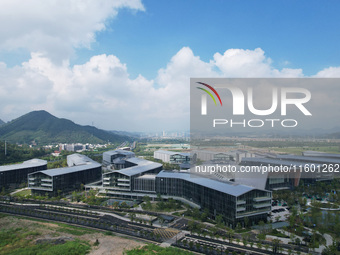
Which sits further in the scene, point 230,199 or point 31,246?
point 230,199

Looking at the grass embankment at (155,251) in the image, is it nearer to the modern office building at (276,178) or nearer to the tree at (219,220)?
the tree at (219,220)

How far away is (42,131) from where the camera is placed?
103 metres

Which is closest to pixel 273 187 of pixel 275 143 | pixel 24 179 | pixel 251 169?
pixel 251 169

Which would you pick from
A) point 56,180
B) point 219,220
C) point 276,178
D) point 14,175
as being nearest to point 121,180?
Result: point 56,180

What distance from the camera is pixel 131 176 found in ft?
80.9

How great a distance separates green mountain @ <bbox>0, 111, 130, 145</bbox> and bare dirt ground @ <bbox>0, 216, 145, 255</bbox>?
7960cm

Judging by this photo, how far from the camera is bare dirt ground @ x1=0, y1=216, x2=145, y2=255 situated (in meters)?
14.0

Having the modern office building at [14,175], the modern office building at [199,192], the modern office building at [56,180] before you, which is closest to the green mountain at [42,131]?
the modern office building at [14,175]

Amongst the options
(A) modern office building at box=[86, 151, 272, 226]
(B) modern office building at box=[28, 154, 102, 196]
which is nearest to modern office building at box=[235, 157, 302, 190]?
(A) modern office building at box=[86, 151, 272, 226]

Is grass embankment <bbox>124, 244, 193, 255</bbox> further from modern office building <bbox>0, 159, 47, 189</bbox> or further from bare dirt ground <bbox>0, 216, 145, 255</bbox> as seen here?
modern office building <bbox>0, 159, 47, 189</bbox>

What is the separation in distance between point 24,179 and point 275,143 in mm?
40439

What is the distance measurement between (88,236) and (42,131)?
103154 millimetres

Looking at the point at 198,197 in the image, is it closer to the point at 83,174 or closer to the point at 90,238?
the point at 90,238

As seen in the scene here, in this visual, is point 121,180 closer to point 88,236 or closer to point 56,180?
point 56,180
